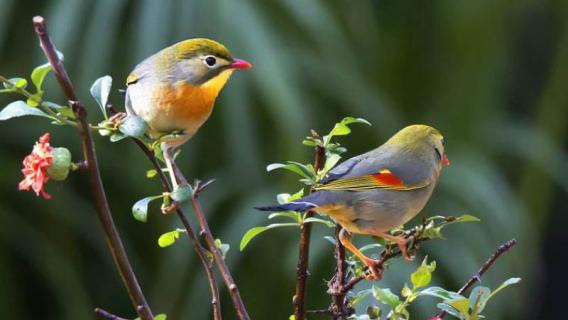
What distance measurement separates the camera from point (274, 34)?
2916mm

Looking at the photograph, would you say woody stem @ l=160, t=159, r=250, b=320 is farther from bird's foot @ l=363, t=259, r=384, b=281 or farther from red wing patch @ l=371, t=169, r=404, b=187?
red wing patch @ l=371, t=169, r=404, b=187

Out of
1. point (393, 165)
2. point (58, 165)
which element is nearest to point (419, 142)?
point (393, 165)

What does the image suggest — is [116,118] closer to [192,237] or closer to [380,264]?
[192,237]

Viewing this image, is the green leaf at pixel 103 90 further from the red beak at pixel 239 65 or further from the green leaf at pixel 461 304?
the green leaf at pixel 461 304

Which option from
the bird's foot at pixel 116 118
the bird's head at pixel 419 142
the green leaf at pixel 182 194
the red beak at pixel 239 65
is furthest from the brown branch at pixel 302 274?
the bird's head at pixel 419 142

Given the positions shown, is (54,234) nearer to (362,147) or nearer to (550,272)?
(362,147)

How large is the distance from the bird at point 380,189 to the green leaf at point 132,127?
16cm

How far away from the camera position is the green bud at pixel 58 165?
946 mm

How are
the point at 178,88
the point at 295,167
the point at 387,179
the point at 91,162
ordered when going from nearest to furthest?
the point at 91,162, the point at 295,167, the point at 178,88, the point at 387,179

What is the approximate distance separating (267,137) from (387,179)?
72.6 inches

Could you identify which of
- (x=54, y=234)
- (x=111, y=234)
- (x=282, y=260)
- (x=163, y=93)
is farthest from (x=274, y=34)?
(x=111, y=234)

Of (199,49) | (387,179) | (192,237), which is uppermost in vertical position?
(199,49)

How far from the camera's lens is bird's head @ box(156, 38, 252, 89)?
132cm

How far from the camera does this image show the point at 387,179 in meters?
1.41
